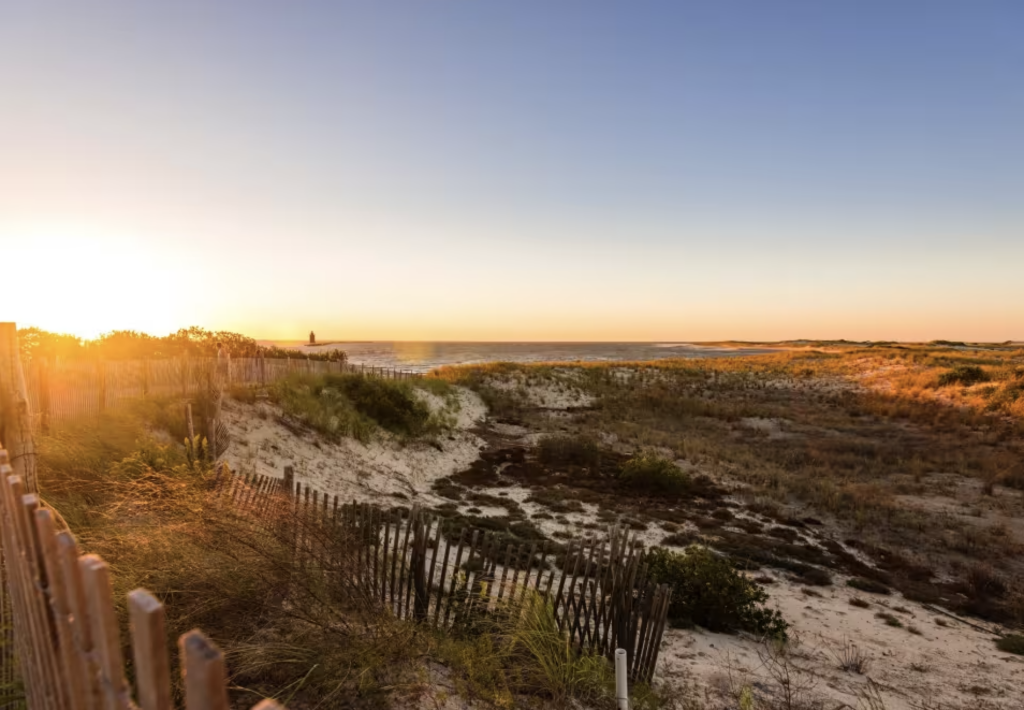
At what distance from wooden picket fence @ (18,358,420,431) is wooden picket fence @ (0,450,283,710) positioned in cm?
1131

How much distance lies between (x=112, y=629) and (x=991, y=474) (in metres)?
27.0

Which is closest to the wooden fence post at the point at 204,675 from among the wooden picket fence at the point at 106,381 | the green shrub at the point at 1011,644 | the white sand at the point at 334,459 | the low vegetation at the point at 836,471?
the green shrub at the point at 1011,644

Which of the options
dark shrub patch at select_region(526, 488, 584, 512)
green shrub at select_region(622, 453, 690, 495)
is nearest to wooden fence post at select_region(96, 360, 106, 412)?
dark shrub patch at select_region(526, 488, 584, 512)

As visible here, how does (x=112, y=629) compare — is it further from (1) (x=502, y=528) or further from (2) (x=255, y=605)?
(1) (x=502, y=528)

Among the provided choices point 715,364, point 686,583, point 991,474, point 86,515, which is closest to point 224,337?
point 86,515

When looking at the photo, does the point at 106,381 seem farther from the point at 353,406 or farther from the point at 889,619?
the point at 889,619

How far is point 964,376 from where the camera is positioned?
1543 inches

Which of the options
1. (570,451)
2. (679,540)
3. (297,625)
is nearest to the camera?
(297,625)

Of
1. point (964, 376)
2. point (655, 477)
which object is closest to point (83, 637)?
point (655, 477)

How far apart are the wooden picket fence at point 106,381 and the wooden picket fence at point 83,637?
11310 mm

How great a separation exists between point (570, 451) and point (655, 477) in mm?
5265

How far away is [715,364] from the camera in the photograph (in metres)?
64.4

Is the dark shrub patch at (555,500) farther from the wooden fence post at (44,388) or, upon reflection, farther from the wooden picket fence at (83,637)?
the wooden picket fence at (83,637)

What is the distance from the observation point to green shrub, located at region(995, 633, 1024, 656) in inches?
338
